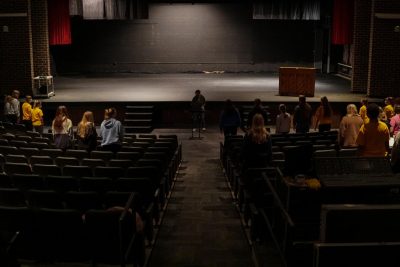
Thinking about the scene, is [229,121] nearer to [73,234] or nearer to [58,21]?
[73,234]

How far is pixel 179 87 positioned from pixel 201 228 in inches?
599

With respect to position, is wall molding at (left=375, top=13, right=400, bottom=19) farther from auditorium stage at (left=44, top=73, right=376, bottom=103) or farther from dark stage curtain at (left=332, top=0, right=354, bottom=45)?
auditorium stage at (left=44, top=73, right=376, bottom=103)

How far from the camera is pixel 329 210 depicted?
4367mm

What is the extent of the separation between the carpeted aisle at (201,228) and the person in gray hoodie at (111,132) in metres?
1.40

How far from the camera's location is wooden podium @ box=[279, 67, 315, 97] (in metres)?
19.9

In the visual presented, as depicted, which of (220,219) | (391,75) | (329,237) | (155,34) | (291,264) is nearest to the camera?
(329,237)

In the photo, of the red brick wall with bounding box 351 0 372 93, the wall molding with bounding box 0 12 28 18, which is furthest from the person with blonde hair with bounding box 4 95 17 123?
the red brick wall with bounding box 351 0 372 93

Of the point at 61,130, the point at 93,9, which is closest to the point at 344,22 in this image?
the point at 93,9

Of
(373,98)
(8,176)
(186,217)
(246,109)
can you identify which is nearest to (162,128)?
(246,109)

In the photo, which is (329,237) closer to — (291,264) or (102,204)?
(291,264)

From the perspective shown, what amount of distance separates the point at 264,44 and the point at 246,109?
→ 11169mm

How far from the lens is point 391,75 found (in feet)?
65.4

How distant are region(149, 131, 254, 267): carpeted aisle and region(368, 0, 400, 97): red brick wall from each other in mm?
9823

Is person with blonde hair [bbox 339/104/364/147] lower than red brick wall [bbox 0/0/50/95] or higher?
lower
